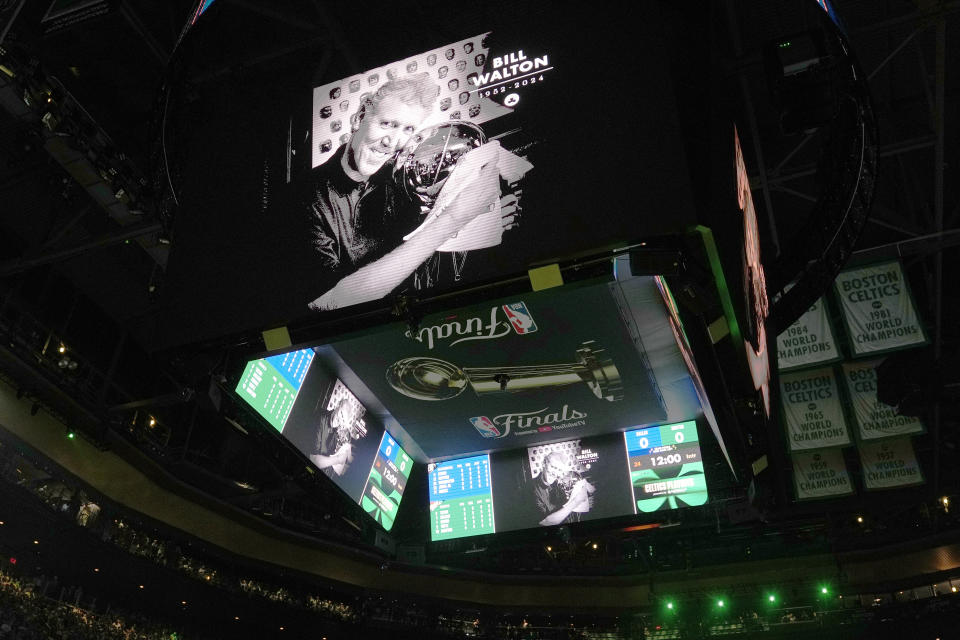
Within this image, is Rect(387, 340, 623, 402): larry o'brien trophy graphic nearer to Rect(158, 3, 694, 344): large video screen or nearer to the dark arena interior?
the dark arena interior

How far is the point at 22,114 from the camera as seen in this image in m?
8.21

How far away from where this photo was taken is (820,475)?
10.2 metres

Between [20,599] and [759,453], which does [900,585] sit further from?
[20,599]

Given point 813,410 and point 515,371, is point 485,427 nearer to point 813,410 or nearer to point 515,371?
point 515,371

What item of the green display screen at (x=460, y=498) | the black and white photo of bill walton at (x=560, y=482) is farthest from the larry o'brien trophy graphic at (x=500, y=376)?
the green display screen at (x=460, y=498)

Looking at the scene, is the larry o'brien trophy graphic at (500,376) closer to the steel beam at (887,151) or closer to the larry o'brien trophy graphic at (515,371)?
the larry o'brien trophy graphic at (515,371)

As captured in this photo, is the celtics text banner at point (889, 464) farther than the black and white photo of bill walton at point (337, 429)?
Yes

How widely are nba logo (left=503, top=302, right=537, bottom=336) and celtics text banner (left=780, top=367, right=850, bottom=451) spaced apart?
5734 mm

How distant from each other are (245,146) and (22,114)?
499 cm

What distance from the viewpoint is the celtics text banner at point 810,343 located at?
8.65 metres

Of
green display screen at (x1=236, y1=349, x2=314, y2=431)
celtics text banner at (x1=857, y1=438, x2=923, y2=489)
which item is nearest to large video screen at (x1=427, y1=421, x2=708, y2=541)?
green display screen at (x1=236, y1=349, x2=314, y2=431)

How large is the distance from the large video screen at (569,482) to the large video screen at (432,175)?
2.64 metres

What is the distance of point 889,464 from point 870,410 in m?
1.23

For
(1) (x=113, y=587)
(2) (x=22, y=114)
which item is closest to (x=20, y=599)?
(1) (x=113, y=587)
